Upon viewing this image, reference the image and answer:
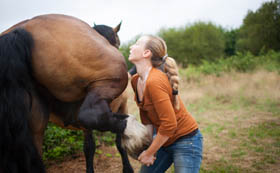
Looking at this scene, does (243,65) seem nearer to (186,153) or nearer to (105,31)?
(105,31)

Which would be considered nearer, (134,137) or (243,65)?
(134,137)

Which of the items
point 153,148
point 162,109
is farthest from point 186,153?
point 162,109

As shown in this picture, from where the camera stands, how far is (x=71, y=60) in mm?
1396

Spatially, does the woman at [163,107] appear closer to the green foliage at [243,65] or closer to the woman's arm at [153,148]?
the woman's arm at [153,148]

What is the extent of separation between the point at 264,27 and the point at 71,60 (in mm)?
19744

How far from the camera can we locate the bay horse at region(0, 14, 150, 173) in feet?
4.23

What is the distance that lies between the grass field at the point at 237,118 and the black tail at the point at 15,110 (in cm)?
296

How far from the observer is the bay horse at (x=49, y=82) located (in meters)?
1.29

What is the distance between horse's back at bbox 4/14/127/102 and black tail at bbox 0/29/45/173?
3.6 inches

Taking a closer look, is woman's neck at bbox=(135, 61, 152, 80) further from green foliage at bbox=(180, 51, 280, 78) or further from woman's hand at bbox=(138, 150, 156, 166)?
green foliage at bbox=(180, 51, 280, 78)

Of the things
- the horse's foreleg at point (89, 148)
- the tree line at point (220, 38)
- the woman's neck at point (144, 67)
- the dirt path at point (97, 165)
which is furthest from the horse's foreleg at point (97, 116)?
the tree line at point (220, 38)

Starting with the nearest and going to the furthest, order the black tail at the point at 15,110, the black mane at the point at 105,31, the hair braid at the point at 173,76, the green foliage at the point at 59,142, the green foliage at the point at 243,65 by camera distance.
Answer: the black tail at the point at 15,110
the hair braid at the point at 173,76
the black mane at the point at 105,31
the green foliage at the point at 59,142
the green foliage at the point at 243,65

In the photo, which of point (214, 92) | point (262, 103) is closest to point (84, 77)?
point (262, 103)

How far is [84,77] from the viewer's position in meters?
1.45
